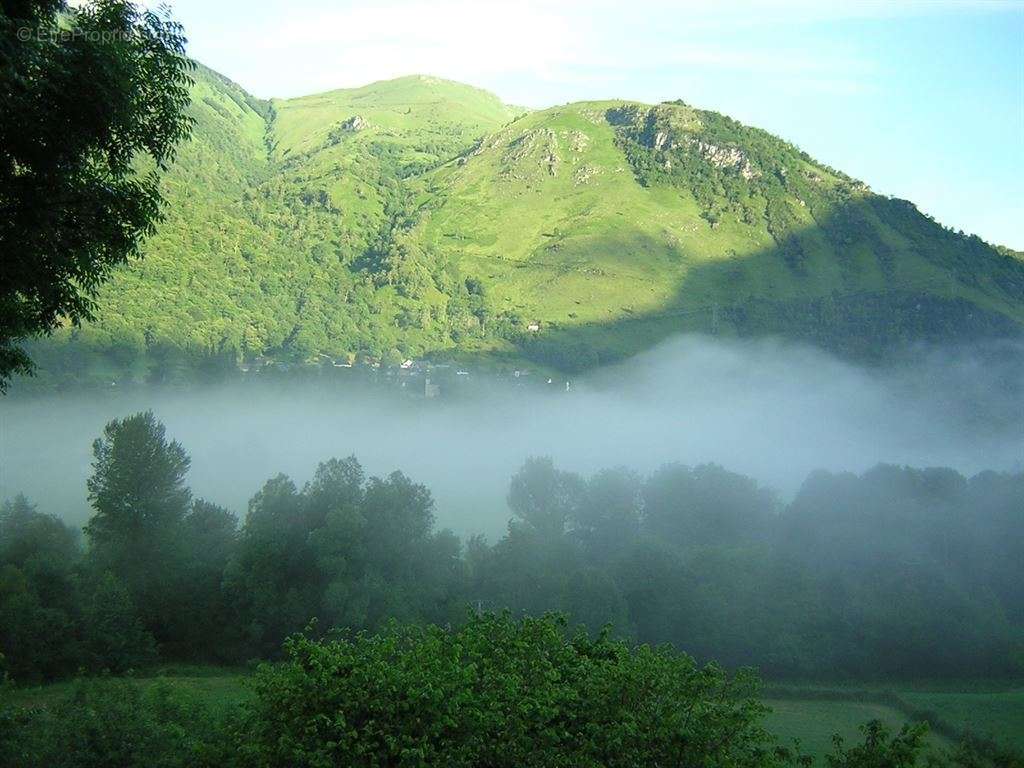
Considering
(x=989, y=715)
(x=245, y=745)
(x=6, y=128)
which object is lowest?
(x=989, y=715)

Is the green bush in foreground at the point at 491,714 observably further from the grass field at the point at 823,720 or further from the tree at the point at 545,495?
the tree at the point at 545,495

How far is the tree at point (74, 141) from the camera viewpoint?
41.1 ft

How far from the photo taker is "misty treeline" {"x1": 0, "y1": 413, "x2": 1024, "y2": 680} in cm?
5569

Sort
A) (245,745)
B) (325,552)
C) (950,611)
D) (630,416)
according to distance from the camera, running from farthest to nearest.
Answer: (630,416) → (950,611) → (325,552) → (245,745)

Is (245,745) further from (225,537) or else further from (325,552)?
(225,537)

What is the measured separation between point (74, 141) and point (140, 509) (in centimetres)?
6049

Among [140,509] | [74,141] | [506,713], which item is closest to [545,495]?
[140,509]

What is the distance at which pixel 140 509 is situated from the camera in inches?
2672

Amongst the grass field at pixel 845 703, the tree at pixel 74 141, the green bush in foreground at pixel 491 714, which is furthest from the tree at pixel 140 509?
the tree at pixel 74 141

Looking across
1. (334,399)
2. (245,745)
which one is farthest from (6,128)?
(334,399)

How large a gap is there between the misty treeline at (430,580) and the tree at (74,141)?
1516 inches

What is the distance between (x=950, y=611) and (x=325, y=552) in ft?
152

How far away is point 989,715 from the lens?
4975 cm

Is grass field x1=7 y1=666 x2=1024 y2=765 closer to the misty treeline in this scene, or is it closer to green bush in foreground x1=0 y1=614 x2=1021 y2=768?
the misty treeline
